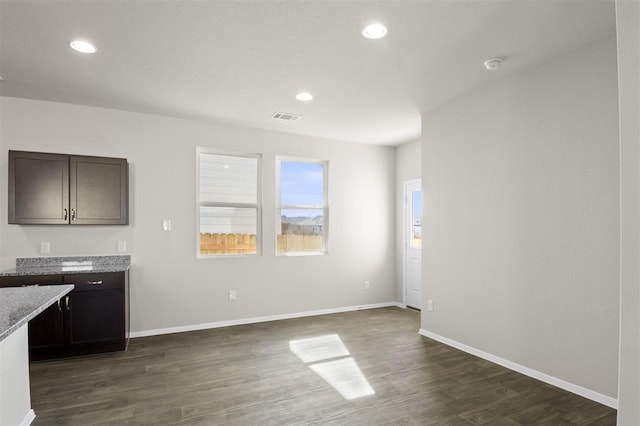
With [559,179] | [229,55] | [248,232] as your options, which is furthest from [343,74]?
[248,232]

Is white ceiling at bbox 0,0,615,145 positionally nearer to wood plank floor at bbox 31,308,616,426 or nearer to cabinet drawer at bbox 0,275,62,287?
cabinet drawer at bbox 0,275,62,287

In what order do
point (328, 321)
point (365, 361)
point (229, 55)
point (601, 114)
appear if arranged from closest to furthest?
1. point (601, 114)
2. point (229, 55)
3. point (365, 361)
4. point (328, 321)

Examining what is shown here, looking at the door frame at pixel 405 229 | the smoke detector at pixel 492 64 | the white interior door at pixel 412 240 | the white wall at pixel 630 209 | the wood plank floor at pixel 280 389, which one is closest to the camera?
the white wall at pixel 630 209

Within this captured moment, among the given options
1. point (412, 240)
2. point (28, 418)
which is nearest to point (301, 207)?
point (412, 240)

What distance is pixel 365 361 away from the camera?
352cm

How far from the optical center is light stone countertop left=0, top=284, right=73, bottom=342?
163 centimetres

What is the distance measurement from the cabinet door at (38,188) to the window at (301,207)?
2.57 meters

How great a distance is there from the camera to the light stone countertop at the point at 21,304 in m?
1.63

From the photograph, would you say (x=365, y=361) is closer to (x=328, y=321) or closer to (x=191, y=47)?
(x=328, y=321)

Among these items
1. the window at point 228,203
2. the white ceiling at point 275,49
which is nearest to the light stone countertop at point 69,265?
the window at point 228,203

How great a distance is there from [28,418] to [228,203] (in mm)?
3087

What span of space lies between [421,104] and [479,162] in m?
0.95

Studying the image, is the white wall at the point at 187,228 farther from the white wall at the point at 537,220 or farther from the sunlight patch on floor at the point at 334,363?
the white wall at the point at 537,220

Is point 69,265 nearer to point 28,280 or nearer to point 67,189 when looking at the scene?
point 28,280
